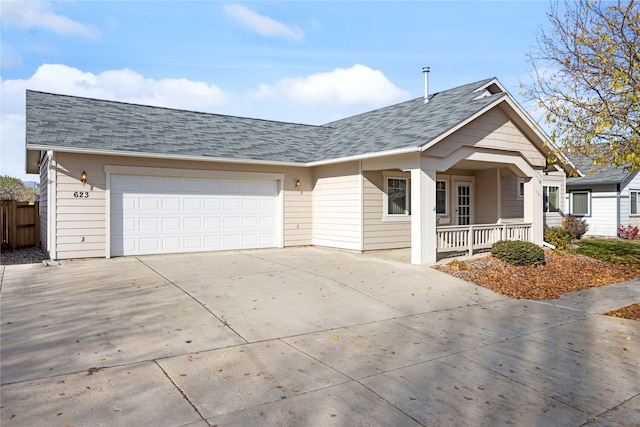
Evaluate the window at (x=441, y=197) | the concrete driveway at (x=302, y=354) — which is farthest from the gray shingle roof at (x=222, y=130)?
the concrete driveway at (x=302, y=354)

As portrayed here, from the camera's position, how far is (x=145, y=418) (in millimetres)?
3287

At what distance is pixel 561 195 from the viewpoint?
62.3ft

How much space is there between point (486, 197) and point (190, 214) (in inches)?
428

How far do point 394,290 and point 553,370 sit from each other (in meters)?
3.76

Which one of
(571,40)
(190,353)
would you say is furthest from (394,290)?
(571,40)

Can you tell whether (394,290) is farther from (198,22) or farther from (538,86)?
(198,22)

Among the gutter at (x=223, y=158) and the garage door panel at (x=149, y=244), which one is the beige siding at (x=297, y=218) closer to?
the gutter at (x=223, y=158)

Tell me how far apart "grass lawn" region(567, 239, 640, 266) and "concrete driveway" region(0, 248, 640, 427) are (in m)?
5.14

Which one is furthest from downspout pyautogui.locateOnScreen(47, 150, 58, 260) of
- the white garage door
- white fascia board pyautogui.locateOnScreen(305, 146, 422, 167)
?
white fascia board pyautogui.locateOnScreen(305, 146, 422, 167)

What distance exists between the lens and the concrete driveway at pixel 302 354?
11.7ft

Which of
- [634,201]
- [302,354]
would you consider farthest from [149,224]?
[634,201]

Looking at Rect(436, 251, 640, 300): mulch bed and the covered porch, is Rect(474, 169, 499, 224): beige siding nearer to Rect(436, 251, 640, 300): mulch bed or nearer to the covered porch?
the covered porch

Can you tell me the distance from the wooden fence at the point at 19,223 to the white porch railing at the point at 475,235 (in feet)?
45.4

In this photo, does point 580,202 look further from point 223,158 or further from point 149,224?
point 149,224
